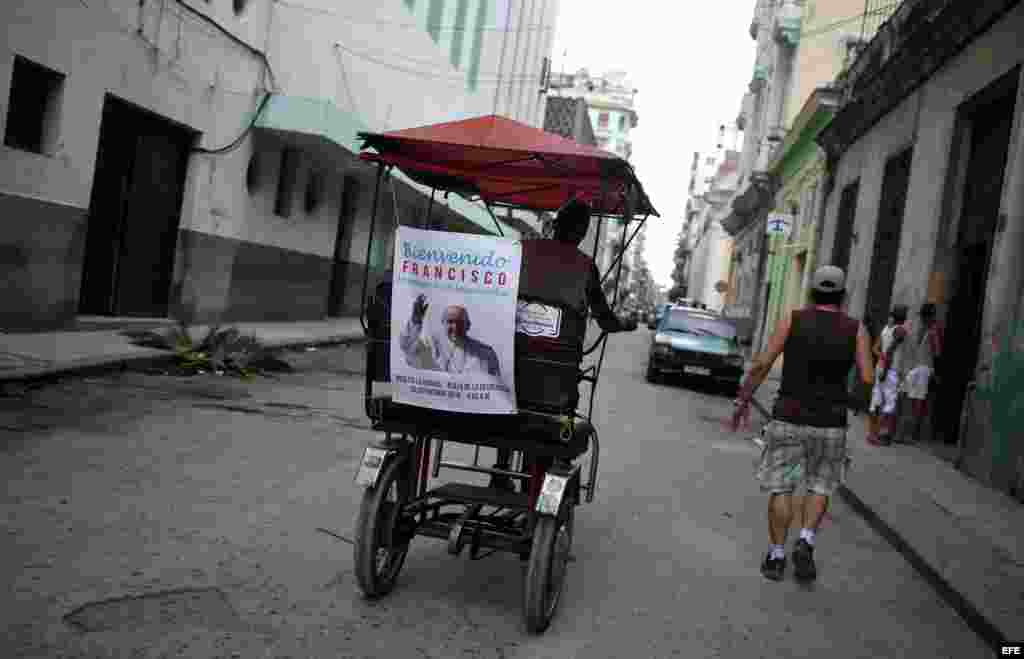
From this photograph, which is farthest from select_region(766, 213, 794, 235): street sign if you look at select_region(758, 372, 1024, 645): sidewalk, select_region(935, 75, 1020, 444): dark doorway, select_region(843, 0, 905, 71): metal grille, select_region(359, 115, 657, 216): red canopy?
select_region(359, 115, 657, 216): red canopy

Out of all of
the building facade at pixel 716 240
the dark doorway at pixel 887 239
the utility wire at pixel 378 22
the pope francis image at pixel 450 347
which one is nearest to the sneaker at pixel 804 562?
the pope francis image at pixel 450 347

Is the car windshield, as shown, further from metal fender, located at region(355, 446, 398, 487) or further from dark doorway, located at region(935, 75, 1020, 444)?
metal fender, located at region(355, 446, 398, 487)

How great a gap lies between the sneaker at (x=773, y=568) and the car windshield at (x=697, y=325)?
1180 centimetres

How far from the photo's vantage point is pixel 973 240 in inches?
457

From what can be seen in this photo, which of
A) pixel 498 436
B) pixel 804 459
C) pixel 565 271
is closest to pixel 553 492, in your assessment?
pixel 498 436

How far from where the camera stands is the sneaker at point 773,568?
200 inches

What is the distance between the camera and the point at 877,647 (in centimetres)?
420

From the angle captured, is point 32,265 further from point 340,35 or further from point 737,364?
point 737,364

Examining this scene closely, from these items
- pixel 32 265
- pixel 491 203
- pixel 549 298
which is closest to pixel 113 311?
pixel 32 265

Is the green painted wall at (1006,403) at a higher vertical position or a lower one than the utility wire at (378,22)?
lower

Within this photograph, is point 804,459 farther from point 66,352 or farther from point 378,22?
point 378,22

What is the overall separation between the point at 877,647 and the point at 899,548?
229cm

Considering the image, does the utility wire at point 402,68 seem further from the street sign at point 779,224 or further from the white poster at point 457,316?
the white poster at point 457,316

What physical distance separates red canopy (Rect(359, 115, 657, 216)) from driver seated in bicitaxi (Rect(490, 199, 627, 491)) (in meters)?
0.27
